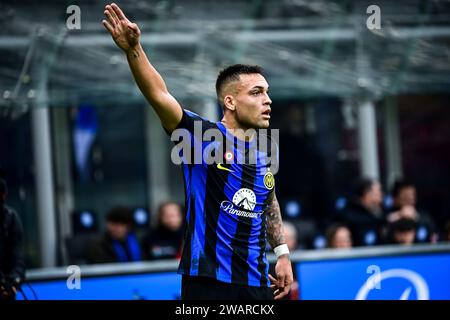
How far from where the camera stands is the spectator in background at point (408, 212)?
10.4 m

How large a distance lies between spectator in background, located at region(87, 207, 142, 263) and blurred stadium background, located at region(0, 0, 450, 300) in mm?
1361

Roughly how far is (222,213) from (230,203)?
7 centimetres

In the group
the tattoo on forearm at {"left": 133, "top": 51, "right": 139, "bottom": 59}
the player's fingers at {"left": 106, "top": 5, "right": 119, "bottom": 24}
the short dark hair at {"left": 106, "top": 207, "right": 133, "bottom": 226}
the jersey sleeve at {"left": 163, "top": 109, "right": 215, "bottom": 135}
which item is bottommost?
the short dark hair at {"left": 106, "top": 207, "right": 133, "bottom": 226}

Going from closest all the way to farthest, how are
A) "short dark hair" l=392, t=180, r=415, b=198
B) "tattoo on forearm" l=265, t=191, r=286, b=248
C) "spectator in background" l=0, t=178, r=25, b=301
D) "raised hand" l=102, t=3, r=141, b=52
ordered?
"raised hand" l=102, t=3, r=141, b=52, "tattoo on forearm" l=265, t=191, r=286, b=248, "spectator in background" l=0, t=178, r=25, b=301, "short dark hair" l=392, t=180, r=415, b=198

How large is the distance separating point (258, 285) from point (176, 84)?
5.49m

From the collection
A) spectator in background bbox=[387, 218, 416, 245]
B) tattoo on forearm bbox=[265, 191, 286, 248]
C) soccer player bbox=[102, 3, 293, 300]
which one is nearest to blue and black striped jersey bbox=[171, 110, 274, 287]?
soccer player bbox=[102, 3, 293, 300]

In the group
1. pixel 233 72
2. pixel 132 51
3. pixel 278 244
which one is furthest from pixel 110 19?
pixel 278 244

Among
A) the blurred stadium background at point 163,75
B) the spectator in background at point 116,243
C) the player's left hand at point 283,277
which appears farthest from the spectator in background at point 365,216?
the player's left hand at point 283,277

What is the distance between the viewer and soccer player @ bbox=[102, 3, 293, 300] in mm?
5645

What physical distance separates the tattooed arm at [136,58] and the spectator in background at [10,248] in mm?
2197

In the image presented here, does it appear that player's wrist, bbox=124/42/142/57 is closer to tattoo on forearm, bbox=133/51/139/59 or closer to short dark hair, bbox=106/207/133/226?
tattoo on forearm, bbox=133/51/139/59

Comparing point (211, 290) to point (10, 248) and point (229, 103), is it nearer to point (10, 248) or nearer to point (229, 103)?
point (229, 103)

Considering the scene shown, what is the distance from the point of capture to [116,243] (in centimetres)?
970
